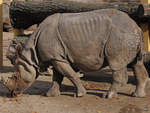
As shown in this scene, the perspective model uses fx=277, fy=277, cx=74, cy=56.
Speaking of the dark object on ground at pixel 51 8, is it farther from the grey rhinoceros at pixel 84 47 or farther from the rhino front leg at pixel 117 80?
the rhino front leg at pixel 117 80

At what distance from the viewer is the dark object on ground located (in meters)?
8.55

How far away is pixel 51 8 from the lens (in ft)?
29.5

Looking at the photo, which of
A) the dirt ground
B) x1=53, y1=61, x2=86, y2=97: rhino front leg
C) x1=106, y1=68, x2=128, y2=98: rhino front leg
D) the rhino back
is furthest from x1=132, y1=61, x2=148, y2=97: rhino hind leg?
x1=53, y1=61, x2=86, y2=97: rhino front leg

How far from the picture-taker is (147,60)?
310 inches

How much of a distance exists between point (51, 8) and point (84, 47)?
398 cm

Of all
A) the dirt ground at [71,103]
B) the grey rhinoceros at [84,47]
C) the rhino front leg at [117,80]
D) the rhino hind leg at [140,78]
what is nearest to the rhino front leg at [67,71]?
the grey rhinoceros at [84,47]

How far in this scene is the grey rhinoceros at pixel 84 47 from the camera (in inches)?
208

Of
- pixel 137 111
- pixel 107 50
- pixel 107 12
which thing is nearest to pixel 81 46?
pixel 107 50

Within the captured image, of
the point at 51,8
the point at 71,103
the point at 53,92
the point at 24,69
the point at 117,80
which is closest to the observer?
the point at 71,103

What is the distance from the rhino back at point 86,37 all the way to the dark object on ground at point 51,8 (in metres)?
3.20

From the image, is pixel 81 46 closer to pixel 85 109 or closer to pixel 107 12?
pixel 107 12

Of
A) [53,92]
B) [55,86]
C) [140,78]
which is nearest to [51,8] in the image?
[55,86]

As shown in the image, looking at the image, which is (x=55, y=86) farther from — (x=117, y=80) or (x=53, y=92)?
(x=117, y=80)

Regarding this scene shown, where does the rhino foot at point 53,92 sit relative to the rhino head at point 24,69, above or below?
below
